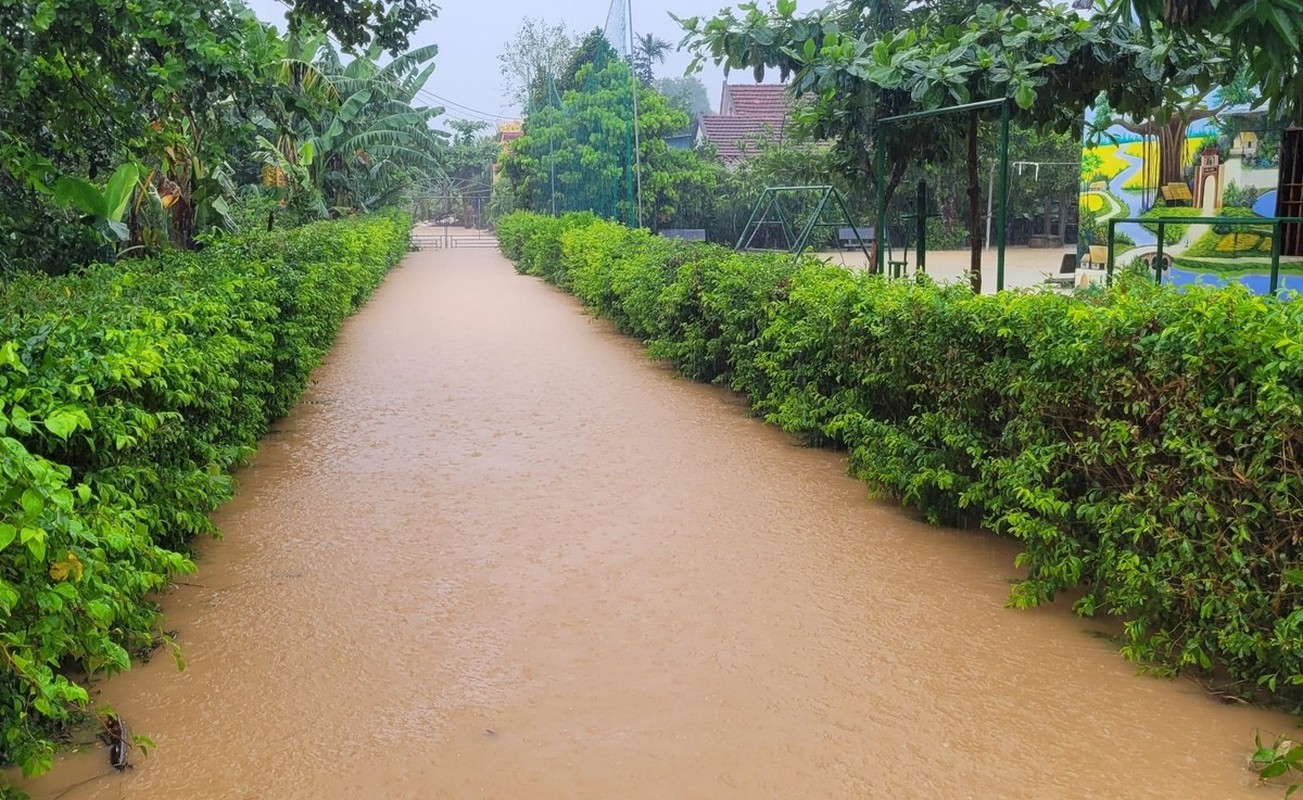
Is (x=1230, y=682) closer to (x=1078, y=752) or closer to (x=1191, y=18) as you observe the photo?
(x=1078, y=752)

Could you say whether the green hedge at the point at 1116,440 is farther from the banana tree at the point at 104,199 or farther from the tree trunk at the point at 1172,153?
the tree trunk at the point at 1172,153

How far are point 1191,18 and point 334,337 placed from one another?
39.7 feet

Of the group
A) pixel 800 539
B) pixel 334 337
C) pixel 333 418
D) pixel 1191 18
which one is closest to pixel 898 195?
pixel 334 337

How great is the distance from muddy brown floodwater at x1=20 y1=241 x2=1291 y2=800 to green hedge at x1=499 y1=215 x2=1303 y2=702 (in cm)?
28

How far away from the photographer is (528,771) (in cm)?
346

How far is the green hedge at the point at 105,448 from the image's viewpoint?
2.77 meters

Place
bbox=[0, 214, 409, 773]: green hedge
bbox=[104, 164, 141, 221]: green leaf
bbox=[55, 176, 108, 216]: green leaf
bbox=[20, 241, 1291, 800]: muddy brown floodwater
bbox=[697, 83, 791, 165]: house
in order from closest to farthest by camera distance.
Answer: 1. bbox=[0, 214, 409, 773]: green hedge
2. bbox=[20, 241, 1291, 800]: muddy brown floodwater
3. bbox=[55, 176, 108, 216]: green leaf
4. bbox=[104, 164, 141, 221]: green leaf
5. bbox=[697, 83, 791, 165]: house

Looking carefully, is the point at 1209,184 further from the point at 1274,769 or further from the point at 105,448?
the point at 105,448

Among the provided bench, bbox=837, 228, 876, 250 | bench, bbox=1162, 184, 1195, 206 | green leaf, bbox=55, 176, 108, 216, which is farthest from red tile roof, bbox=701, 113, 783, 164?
green leaf, bbox=55, 176, 108, 216

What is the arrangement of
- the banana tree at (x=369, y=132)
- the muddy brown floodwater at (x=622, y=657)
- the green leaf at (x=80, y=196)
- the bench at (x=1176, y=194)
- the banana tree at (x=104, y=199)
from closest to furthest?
the muddy brown floodwater at (x=622, y=657), the green leaf at (x=80, y=196), the banana tree at (x=104, y=199), the bench at (x=1176, y=194), the banana tree at (x=369, y=132)

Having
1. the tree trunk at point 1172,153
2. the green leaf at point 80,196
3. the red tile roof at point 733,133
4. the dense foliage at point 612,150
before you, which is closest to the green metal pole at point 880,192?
the tree trunk at point 1172,153

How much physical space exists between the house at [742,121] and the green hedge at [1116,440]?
24.2m

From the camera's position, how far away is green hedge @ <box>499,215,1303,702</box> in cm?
361

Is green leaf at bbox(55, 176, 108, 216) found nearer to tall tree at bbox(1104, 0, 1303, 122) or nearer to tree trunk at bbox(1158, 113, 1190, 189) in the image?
tall tree at bbox(1104, 0, 1303, 122)
